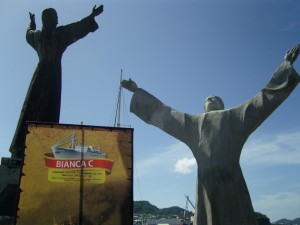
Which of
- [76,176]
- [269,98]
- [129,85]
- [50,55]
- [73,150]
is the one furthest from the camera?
[50,55]

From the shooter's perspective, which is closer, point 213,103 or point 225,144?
point 225,144

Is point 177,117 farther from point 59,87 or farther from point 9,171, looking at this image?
point 59,87

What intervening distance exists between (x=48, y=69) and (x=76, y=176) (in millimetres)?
4579

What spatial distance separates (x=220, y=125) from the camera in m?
6.70

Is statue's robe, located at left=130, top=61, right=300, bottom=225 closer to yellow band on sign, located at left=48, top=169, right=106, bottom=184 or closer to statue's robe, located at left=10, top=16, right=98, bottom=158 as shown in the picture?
yellow band on sign, located at left=48, top=169, right=106, bottom=184

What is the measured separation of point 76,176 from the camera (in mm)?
7812

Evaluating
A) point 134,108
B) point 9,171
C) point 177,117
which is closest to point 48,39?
point 9,171

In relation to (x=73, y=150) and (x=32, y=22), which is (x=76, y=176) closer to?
(x=73, y=150)

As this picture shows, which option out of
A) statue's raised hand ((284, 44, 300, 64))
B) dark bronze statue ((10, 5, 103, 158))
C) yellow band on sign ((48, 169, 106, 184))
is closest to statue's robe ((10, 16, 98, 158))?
dark bronze statue ((10, 5, 103, 158))

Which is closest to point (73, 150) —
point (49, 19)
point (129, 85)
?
point (129, 85)

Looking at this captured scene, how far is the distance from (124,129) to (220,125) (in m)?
2.42

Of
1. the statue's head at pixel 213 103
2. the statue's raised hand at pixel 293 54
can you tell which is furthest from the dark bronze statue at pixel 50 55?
the statue's raised hand at pixel 293 54

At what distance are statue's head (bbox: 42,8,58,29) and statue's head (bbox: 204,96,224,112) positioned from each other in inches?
243

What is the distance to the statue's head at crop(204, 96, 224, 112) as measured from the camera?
23.6ft
